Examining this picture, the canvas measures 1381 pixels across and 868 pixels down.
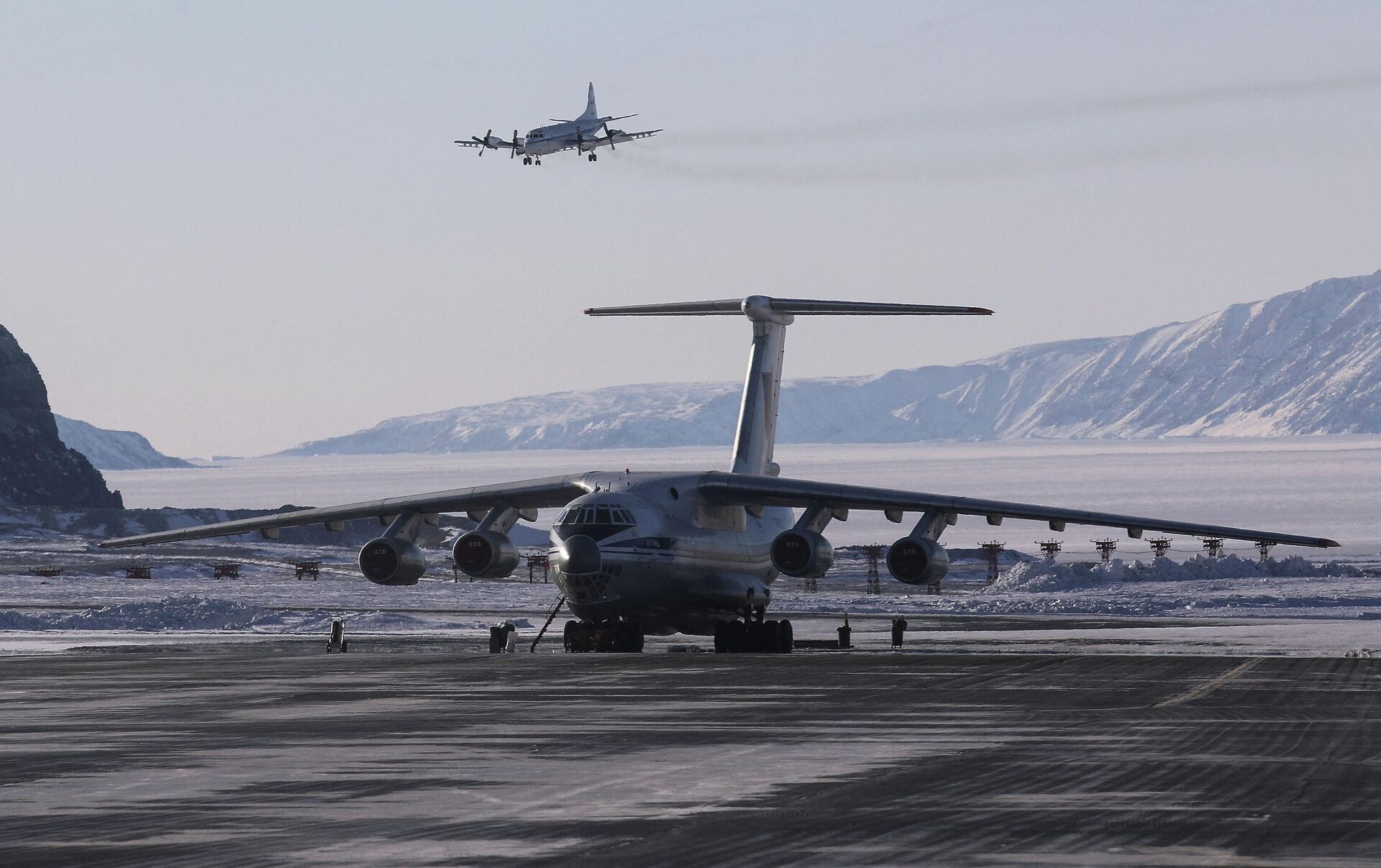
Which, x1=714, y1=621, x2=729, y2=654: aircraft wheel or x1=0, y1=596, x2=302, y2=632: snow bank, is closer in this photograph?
x1=714, y1=621, x2=729, y2=654: aircraft wheel

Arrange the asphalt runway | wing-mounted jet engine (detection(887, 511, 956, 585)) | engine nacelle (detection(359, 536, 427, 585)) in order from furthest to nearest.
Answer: engine nacelle (detection(359, 536, 427, 585)) < wing-mounted jet engine (detection(887, 511, 956, 585)) < the asphalt runway

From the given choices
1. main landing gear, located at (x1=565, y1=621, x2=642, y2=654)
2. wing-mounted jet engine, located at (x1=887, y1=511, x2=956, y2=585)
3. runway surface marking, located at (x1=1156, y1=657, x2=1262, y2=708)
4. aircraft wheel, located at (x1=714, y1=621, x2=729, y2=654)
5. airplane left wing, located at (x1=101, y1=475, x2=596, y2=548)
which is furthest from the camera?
airplane left wing, located at (x1=101, y1=475, x2=596, y2=548)

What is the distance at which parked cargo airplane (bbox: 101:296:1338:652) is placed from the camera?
38.5 metres

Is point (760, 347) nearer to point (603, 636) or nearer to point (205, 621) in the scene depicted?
point (603, 636)

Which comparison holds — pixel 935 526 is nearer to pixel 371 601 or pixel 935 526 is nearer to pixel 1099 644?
pixel 1099 644

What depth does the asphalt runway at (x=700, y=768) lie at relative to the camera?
524 inches

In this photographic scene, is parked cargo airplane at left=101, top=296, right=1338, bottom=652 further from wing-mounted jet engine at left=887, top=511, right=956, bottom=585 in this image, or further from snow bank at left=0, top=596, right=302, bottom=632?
snow bank at left=0, top=596, right=302, bottom=632

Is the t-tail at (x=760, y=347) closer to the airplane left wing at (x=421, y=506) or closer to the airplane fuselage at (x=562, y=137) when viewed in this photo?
the airplane left wing at (x=421, y=506)

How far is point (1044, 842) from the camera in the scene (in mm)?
13156

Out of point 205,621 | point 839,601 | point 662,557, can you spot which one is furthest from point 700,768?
point 839,601

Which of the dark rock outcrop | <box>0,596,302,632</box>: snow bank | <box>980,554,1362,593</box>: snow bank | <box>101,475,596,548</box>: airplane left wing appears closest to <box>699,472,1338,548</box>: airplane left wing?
<box>101,475,596,548</box>: airplane left wing

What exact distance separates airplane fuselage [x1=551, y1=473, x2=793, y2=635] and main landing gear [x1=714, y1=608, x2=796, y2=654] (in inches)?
14.4

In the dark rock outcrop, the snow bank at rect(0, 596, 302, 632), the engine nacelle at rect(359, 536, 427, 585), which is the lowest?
the snow bank at rect(0, 596, 302, 632)

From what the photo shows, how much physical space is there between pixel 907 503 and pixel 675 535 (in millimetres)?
4844
